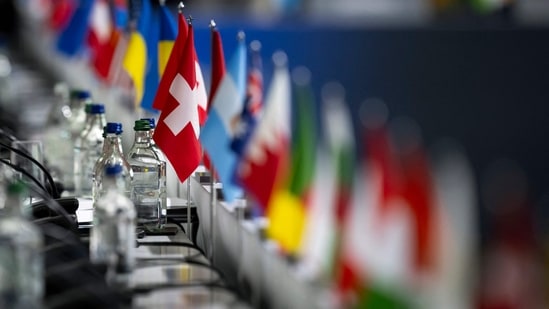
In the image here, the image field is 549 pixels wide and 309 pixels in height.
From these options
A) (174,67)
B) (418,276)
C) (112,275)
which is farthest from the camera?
(174,67)

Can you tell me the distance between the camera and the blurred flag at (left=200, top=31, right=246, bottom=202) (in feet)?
9.32

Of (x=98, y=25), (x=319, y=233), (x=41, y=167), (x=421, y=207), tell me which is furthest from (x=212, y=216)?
(x=98, y=25)

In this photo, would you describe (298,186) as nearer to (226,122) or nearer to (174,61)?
(226,122)

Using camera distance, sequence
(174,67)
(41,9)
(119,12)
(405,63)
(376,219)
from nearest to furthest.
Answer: (376,219), (174,67), (119,12), (405,63), (41,9)

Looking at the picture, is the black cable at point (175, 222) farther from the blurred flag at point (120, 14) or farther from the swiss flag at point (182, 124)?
the blurred flag at point (120, 14)

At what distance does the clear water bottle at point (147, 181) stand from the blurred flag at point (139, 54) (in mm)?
1224

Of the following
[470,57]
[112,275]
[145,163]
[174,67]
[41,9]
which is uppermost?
[41,9]

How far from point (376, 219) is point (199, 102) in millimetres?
1465

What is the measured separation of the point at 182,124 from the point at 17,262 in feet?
3.16

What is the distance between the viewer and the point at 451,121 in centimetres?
618

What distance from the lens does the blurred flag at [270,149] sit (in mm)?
2494

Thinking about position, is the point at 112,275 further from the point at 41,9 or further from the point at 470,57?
the point at 41,9

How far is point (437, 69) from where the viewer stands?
240 inches

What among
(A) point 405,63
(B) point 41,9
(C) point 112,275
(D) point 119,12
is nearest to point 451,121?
(A) point 405,63
